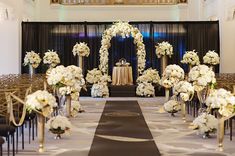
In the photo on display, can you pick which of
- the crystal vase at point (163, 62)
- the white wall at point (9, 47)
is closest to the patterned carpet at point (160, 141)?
the crystal vase at point (163, 62)

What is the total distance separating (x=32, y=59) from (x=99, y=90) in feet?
10.3

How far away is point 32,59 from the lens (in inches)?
822

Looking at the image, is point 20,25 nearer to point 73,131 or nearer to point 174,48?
point 174,48

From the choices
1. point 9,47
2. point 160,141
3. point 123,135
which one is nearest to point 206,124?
point 160,141

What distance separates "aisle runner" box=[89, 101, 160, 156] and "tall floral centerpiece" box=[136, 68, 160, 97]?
→ 5.01 metres

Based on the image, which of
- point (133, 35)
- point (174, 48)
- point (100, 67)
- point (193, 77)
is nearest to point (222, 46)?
point (174, 48)

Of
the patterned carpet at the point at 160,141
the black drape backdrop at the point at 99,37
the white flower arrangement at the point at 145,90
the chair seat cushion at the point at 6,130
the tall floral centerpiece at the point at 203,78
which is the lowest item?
the patterned carpet at the point at 160,141

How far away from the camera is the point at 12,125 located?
8.36m

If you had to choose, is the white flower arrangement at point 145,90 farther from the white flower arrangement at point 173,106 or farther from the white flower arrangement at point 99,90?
the white flower arrangement at point 173,106

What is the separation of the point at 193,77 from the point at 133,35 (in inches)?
423

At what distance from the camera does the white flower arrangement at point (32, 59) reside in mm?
20906

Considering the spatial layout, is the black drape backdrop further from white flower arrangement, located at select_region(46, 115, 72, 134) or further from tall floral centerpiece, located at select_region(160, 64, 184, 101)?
white flower arrangement, located at select_region(46, 115, 72, 134)

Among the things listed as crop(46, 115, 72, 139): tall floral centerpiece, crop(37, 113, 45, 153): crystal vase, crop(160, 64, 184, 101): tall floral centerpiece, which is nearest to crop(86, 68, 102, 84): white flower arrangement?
crop(160, 64, 184, 101): tall floral centerpiece

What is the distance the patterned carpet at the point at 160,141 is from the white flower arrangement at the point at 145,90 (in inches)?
261
